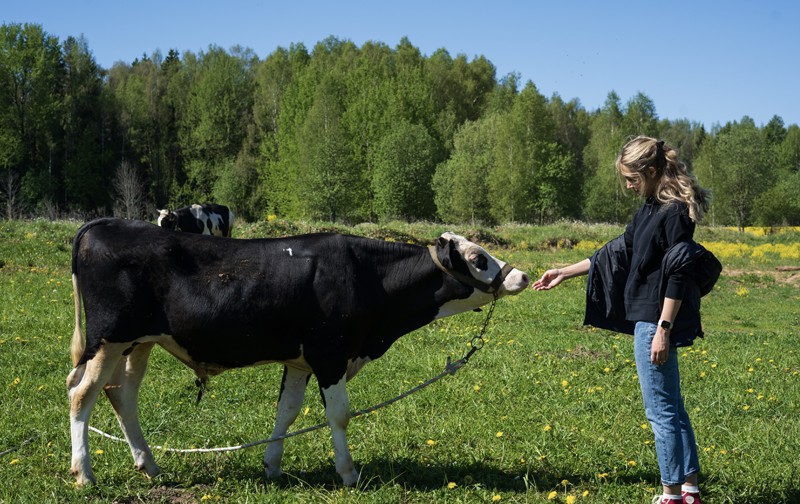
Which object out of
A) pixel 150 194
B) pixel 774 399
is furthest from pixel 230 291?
pixel 150 194

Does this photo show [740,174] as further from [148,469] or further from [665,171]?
[148,469]

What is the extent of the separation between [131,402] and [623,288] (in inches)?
155

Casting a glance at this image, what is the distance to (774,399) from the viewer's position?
837cm

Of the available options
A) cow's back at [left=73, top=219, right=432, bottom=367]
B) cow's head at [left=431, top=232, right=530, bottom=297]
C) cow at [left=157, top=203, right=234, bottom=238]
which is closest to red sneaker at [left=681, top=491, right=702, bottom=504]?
cow's head at [left=431, top=232, right=530, bottom=297]

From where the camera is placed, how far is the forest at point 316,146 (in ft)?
198

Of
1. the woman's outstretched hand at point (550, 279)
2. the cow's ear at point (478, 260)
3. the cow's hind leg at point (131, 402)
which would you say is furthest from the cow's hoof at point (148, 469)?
the woman's outstretched hand at point (550, 279)

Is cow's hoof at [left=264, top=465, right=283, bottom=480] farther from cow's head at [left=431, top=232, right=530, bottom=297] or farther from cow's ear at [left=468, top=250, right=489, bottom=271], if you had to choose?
cow's ear at [left=468, top=250, right=489, bottom=271]

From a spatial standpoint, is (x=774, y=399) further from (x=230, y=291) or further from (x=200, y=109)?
(x=200, y=109)

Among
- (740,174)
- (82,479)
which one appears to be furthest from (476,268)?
(740,174)

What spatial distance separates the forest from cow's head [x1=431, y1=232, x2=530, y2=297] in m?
53.7

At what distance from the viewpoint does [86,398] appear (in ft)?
18.7

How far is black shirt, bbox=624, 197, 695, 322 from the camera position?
4879 mm

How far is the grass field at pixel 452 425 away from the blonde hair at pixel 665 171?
224cm

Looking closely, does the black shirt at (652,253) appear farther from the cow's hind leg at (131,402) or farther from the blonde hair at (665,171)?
the cow's hind leg at (131,402)
